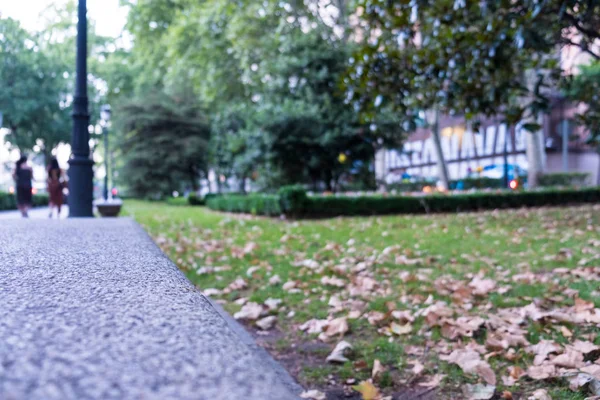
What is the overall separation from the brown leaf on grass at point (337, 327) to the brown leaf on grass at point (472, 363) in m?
0.81

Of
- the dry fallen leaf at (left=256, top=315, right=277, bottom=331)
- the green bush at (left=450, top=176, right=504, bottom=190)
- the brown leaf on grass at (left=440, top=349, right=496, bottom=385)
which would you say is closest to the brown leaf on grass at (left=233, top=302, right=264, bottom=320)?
the dry fallen leaf at (left=256, top=315, right=277, bottom=331)

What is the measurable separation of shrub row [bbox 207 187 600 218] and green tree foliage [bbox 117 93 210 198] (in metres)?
18.5

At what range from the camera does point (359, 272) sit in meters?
6.01

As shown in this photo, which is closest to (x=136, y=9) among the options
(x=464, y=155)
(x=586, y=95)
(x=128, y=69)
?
(x=128, y=69)

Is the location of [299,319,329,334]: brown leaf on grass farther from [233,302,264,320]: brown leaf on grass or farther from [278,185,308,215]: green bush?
[278,185,308,215]: green bush

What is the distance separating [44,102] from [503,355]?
1263 inches

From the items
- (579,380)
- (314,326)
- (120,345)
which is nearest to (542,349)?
(579,380)

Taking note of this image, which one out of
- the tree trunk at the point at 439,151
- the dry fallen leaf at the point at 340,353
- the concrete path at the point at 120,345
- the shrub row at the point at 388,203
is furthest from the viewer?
the tree trunk at the point at 439,151

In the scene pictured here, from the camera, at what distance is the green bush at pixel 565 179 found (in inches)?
1069

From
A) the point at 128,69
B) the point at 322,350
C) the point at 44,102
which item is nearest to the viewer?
the point at 322,350

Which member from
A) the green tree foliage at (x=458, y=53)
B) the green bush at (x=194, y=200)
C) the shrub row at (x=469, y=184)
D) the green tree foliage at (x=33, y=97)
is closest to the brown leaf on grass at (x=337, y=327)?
the green tree foliage at (x=458, y=53)

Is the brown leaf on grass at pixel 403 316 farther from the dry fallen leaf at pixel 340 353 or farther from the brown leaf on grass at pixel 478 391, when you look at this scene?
the brown leaf on grass at pixel 478 391

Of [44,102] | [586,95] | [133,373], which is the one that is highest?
[44,102]

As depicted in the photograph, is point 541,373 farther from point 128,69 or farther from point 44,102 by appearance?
point 128,69
